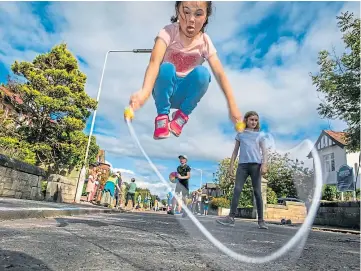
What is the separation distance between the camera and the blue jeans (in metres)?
1.77

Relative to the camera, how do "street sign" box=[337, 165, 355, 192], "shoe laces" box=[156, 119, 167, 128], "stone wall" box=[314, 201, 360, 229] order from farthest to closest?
1. "street sign" box=[337, 165, 355, 192]
2. "stone wall" box=[314, 201, 360, 229]
3. "shoe laces" box=[156, 119, 167, 128]

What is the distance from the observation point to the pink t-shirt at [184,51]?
179 cm

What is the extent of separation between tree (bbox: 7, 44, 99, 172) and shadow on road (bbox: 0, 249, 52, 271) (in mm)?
15561

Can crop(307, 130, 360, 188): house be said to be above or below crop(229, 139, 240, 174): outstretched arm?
above

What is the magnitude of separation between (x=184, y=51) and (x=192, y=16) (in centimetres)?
19

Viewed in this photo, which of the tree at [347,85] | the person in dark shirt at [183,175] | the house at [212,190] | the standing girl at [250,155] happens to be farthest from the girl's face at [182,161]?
the tree at [347,85]

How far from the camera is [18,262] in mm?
1651

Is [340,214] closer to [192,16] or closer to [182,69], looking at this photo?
[182,69]

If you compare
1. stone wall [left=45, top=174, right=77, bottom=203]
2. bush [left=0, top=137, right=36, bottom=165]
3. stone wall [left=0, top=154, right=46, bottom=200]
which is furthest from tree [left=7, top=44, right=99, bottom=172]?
stone wall [left=0, top=154, right=46, bottom=200]

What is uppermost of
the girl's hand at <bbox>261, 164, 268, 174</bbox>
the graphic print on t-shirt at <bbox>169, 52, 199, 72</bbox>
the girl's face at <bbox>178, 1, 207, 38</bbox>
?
the girl's face at <bbox>178, 1, 207, 38</bbox>

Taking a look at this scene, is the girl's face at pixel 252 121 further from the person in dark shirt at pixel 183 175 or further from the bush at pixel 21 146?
the bush at pixel 21 146

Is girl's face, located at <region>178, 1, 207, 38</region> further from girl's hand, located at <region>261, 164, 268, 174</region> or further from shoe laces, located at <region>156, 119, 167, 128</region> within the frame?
girl's hand, located at <region>261, 164, 268, 174</region>

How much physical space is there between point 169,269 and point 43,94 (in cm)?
1720

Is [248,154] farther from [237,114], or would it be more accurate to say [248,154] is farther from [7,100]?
[7,100]
